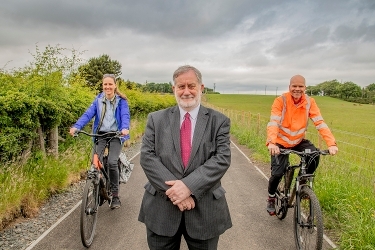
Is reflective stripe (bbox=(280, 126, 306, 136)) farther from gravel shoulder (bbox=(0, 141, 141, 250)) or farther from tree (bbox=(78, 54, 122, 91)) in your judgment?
tree (bbox=(78, 54, 122, 91))

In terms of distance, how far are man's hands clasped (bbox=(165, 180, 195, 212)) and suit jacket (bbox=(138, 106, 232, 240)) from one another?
0.15ft

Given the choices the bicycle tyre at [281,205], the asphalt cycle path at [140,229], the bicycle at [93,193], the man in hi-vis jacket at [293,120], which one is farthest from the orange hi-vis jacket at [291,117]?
the bicycle at [93,193]

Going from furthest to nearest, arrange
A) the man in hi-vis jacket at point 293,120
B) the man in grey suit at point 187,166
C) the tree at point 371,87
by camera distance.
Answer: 1. the tree at point 371,87
2. the man in hi-vis jacket at point 293,120
3. the man in grey suit at point 187,166

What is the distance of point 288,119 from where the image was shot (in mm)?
4590

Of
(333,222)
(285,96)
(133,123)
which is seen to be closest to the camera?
(285,96)

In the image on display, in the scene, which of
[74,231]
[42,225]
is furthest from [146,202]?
[42,225]

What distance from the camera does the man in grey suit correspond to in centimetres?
234

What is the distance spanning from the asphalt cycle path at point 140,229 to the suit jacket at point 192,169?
190 centimetres

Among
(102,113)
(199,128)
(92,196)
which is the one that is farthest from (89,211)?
(199,128)

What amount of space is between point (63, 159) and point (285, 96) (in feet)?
16.9

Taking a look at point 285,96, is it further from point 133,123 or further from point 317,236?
point 133,123

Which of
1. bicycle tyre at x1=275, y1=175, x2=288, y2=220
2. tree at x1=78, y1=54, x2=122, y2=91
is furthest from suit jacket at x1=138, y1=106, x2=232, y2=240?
tree at x1=78, y1=54, x2=122, y2=91

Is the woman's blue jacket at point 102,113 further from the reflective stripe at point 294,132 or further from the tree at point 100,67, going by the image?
the tree at point 100,67

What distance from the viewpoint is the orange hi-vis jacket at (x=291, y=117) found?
4473mm
